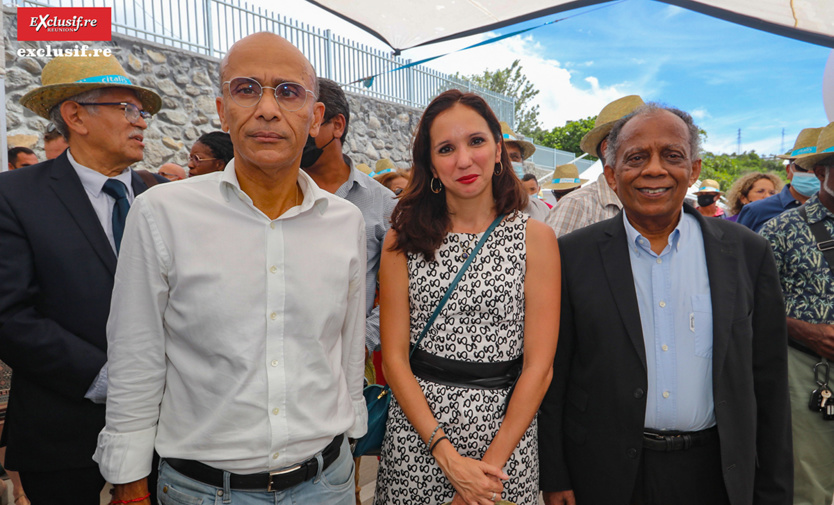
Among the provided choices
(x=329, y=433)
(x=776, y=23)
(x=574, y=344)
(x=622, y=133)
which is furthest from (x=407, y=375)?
(x=776, y=23)

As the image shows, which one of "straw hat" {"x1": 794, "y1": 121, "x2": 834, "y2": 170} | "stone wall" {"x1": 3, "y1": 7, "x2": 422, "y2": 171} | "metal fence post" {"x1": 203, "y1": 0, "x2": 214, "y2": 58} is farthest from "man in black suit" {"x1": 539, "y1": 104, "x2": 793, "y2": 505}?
"metal fence post" {"x1": 203, "y1": 0, "x2": 214, "y2": 58}

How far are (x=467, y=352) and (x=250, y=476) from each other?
2.82ft

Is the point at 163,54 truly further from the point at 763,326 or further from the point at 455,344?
the point at 763,326

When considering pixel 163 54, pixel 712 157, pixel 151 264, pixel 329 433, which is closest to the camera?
pixel 151 264

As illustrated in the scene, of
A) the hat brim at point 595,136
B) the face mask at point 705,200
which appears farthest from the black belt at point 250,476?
the face mask at point 705,200

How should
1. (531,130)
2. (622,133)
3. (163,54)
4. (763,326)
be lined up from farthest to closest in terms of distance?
(531,130) < (163,54) < (622,133) < (763,326)

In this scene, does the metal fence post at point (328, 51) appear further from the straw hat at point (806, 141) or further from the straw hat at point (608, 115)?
the straw hat at point (608, 115)

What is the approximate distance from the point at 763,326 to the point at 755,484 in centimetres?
62

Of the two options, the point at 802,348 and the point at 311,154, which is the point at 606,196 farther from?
the point at 311,154

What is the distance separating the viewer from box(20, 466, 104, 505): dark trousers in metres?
1.95

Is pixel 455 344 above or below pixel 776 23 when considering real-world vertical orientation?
below

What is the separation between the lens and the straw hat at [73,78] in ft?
7.47

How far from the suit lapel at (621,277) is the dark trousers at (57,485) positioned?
6.90ft

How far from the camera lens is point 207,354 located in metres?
1.45
